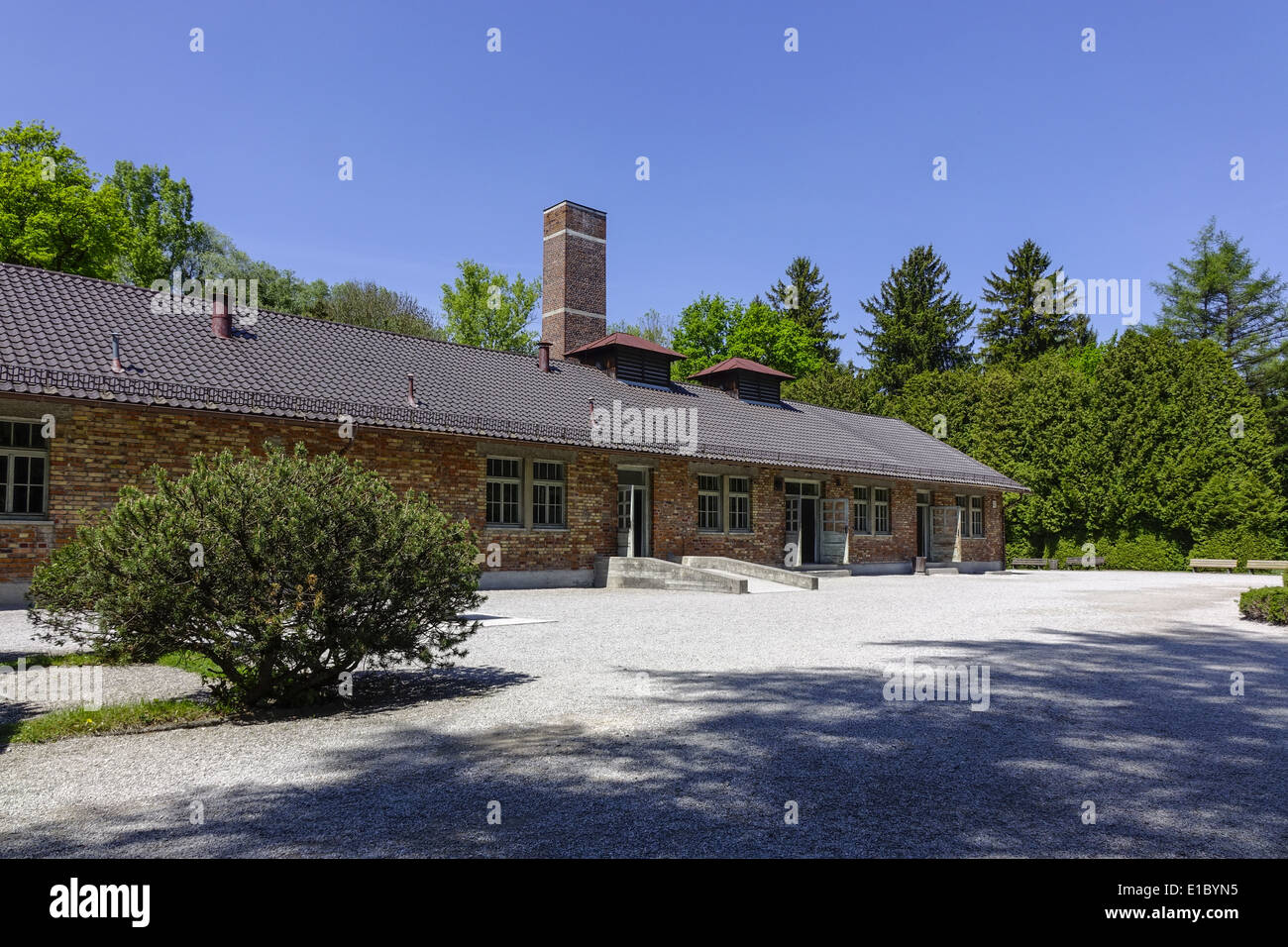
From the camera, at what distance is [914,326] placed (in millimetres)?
55375

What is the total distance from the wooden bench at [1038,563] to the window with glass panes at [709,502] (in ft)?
57.9

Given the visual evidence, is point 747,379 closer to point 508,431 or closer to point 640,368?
point 640,368

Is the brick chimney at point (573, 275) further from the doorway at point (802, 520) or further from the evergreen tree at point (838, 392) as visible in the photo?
the evergreen tree at point (838, 392)

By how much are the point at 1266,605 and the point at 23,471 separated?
1929 cm

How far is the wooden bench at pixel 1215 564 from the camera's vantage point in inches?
1162

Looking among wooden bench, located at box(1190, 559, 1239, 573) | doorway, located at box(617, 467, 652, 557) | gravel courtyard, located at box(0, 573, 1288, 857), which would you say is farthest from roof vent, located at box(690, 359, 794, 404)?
gravel courtyard, located at box(0, 573, 1288, 857)

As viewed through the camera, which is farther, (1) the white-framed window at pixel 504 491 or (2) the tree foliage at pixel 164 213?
(2) the tree foliage at pixel 164 213

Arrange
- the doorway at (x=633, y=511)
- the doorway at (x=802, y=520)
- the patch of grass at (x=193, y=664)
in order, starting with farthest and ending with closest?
the doorway at (x=802, y=520)
the doorway at (x=633, y=511)
the patch of grass at (x=193, y=664)

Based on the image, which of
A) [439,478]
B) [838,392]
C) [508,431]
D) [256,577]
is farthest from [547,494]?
[838,392]

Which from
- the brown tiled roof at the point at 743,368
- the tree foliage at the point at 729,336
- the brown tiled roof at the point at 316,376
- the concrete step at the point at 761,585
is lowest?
the concrete step at the point at 761,585

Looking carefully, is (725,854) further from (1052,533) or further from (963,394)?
(963,394)

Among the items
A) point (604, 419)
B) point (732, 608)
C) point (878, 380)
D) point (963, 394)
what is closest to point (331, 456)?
point (732, 608)

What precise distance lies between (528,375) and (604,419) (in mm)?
2539

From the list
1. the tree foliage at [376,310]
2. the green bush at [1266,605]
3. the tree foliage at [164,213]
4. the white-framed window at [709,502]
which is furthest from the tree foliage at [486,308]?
the green bush at [1266,605]
